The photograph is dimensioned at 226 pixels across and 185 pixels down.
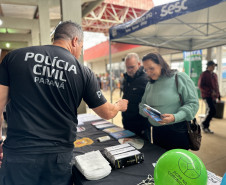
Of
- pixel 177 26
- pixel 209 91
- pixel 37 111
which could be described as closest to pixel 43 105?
pixel 37 111

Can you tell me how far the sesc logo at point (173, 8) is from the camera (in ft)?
6.02

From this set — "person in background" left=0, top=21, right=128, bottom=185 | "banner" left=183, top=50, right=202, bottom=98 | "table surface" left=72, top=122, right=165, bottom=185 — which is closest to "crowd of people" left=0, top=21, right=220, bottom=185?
"person in background" left=0, top=21, right=128, bottom=185

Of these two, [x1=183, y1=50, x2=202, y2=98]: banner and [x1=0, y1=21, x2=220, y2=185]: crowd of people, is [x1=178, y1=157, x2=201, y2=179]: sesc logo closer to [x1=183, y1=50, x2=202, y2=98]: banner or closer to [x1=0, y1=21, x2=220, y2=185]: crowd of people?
[x1=0, y1=21, x2=220, y2=185]: crowd of people

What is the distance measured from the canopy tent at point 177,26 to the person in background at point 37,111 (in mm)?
1504

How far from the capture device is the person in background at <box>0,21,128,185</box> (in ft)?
3.07

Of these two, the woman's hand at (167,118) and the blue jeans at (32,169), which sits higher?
the woman's hand at (167,118)

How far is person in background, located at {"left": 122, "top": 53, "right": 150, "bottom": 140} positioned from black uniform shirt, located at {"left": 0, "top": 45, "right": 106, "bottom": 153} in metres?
1.26

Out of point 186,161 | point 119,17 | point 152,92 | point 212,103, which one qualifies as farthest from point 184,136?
point 119,17

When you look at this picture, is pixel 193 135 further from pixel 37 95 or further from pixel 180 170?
pixel 37 95

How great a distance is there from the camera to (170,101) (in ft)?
5.09

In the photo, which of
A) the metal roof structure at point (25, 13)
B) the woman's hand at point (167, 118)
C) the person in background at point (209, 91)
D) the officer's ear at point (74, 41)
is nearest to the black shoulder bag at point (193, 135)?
the woman's hand at point (167, 118)

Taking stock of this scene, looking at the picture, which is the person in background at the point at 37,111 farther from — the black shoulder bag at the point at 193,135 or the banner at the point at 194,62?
the banner at the point at 194,62

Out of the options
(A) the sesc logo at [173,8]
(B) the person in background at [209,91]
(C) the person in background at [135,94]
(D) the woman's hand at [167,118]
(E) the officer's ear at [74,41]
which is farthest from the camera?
(B) the person in background at [209,91]

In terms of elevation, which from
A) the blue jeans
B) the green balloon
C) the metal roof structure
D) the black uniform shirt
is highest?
the metal roof structure
